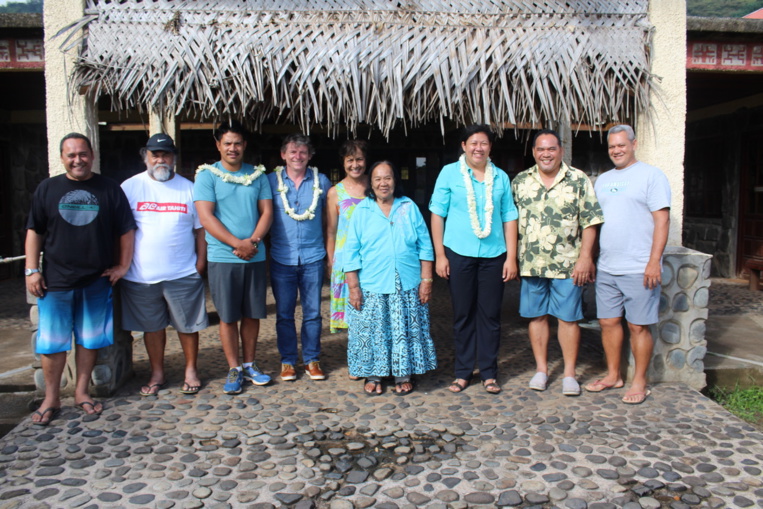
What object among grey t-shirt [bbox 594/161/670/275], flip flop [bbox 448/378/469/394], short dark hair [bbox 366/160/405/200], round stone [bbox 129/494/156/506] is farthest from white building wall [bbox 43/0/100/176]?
grey t-shirt [bbox 594/161/670/275]

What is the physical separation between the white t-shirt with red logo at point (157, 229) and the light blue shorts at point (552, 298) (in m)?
2.26

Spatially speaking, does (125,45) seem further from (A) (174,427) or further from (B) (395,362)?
(B) (395,362)

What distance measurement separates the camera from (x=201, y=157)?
9.80m

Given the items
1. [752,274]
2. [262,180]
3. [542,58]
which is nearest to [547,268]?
[542,58]

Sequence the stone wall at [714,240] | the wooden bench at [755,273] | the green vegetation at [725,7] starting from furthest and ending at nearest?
the green vegetation at [725,7] → the stone wall at [714,240] → the wooden bench at [755,273]

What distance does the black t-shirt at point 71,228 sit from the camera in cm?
335

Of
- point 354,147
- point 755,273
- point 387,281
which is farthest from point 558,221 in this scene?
point 755,273

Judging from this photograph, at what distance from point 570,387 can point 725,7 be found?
2845 cm

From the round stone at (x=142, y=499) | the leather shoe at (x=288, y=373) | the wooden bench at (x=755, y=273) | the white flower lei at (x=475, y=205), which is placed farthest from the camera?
the wooden bench at (x=755, y=273)

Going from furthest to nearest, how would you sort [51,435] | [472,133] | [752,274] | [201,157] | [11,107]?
1. [201,157]
2. [11,107]
3. [752,274]
4. [472,133]
5. [51,435]

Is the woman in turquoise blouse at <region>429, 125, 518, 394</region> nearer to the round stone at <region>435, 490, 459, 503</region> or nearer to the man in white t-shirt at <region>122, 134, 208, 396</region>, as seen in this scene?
the round stone at <region>435, 490, 459, 503</region>

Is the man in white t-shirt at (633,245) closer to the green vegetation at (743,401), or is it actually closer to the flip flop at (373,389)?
the green vegetation at (743,401)

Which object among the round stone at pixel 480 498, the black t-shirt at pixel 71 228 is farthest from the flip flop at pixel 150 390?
the round stone at pixel 480 498

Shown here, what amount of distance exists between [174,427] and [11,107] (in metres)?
7.69
